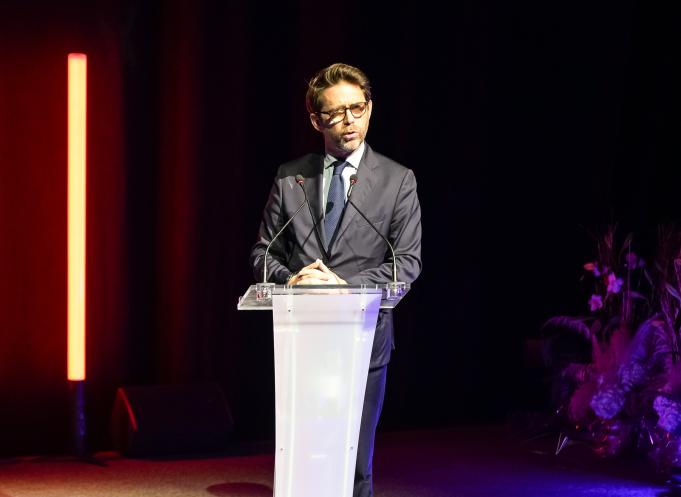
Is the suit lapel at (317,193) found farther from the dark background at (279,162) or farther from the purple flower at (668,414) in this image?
the purple flower at (668,414)

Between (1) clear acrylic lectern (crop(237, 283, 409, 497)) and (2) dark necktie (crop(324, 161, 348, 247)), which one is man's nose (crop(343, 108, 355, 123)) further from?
(1) clear acrylic lectern (crop(237, 283, 409, 497))

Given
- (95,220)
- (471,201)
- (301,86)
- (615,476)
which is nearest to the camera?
(615,476)

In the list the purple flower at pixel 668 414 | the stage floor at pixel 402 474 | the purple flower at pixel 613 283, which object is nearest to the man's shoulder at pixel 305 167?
the stage floor at pixel 402 474

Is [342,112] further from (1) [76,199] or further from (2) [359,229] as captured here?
(1) [76,199]

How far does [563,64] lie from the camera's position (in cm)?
617

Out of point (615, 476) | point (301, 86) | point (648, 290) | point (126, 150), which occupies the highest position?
point (301, 86)

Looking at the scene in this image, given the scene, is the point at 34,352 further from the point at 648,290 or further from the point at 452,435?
the point at 648,290

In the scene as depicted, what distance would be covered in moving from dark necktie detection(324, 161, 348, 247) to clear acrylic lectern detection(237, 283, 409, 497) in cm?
48

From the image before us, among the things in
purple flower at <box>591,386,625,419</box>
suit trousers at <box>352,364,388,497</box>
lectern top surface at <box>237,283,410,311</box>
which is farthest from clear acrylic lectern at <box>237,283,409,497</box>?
purple flower at <box>591,386,625,419</box>

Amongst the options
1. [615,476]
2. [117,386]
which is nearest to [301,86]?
[117,386]

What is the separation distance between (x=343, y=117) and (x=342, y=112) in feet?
0.06

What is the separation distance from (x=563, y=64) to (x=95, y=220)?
2976 mm

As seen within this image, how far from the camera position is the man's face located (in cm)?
271

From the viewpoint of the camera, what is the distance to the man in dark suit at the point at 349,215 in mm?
2723
